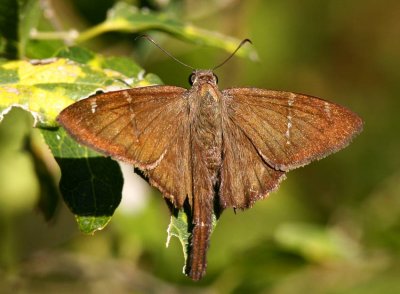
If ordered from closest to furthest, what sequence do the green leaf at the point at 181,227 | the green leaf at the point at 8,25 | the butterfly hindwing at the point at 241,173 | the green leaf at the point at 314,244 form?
the green leaf at the point at 181,227
the butterfly hindwing at the point at 241,173
the green leaf at the point at 8,25
the green leaf at the point at 314,244

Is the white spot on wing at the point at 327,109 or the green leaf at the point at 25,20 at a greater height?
the white spot on wing at the point at 327,109

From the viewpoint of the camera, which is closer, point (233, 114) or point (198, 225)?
point (198, 225)

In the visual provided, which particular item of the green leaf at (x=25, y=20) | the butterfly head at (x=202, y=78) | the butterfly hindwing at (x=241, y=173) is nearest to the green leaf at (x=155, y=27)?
the butterfly head at (x=202, y=78)

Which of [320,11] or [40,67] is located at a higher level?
[40,67]

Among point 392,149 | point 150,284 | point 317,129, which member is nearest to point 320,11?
point 392,149

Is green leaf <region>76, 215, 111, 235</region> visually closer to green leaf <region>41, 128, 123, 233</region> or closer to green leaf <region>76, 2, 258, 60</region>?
green leaf <region>41, 128, 123, 233</region>

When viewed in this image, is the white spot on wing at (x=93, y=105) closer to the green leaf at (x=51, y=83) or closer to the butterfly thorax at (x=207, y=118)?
the green leaf at (x=51, y=83)

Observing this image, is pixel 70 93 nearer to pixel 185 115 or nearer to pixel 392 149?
pixel 185 115
